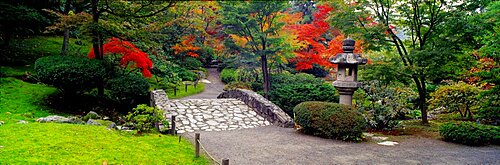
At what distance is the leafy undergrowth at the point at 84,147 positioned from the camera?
Result: 5.45m

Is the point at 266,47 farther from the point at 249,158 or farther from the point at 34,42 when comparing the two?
the point at 34,42

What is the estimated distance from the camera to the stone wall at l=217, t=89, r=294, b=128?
1045cm

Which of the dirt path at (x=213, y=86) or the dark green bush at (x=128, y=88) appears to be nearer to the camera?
the dark green bush at (x=128, y=88)

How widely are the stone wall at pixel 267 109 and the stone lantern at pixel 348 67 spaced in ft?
6.23

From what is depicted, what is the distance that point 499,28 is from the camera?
8.75 metres

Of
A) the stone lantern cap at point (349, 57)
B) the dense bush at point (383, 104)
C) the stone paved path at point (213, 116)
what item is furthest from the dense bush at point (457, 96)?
the stone paved path at point (213, 116)

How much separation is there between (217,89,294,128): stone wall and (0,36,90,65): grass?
26.9ft

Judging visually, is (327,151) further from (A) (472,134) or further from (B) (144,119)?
(B) (144,119)

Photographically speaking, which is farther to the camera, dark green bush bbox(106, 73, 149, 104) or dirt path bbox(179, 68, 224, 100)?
dirt path bbox(179, 68, 224, 100)

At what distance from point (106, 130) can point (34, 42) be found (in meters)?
17.1

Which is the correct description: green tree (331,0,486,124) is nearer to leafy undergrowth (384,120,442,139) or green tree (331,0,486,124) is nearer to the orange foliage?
leafy undergrowth (384,120,442,139)

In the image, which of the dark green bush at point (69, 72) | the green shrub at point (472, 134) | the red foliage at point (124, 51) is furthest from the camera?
the red foliage at point (124, 51)

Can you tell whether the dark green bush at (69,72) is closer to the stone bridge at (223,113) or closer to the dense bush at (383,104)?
the stone bridge at (223,113)

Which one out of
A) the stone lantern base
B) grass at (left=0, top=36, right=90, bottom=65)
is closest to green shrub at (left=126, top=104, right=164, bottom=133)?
the stone lantern base
